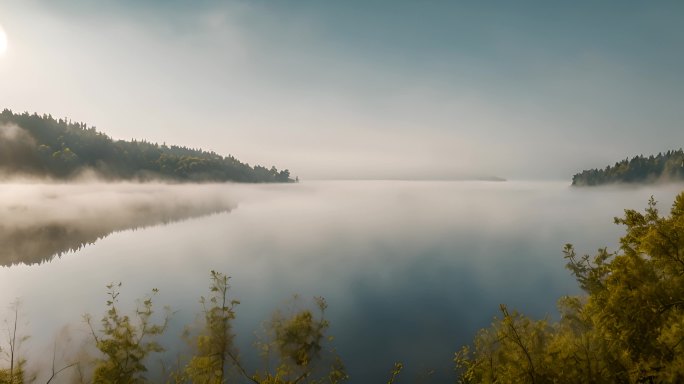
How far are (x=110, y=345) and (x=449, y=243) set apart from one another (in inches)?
7418

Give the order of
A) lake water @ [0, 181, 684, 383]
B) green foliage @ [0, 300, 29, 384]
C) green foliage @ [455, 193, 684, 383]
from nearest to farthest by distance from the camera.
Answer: green foliage @ [455, 193, 684, 383], green foliage @ [0, 300, 29, 384], lake water @ [0, 181, 684, 383]

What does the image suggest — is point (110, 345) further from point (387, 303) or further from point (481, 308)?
point (481, 308)

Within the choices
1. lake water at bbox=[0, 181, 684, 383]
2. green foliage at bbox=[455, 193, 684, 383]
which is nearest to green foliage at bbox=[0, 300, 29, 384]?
lake water at bbox=[0, 181, 684, 383]

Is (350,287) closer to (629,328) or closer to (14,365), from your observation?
(14,365)

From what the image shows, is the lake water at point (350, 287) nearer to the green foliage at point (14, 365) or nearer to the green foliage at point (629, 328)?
the green foliage at point (14, 365)

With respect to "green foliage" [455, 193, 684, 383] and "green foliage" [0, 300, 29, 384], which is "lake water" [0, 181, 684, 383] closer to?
"green foliage" [0, 300, 29, 384]

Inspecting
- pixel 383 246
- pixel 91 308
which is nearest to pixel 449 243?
pixel 383 246

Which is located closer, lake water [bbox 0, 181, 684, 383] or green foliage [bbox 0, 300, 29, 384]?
green foliage [bbox 0, 300, 29, 384]

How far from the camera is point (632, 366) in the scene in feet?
39.7

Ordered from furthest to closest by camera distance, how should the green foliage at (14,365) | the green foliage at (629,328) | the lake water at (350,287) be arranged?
1. the lake water at (350,287)
2. the green foliage at (14,365)
3. the green foliage at (629,328)

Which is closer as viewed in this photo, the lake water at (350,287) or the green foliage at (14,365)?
the green foliage at (14,365)

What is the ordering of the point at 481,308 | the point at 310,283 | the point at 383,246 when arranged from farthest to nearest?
1. the point at 383,246
2. the point at 310,283
3. the point at 481,308

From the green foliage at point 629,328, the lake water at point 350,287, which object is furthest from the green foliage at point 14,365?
the green foliage at point 629,328

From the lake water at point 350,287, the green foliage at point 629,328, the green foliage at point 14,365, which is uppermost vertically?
the green foliage at point 629,328
